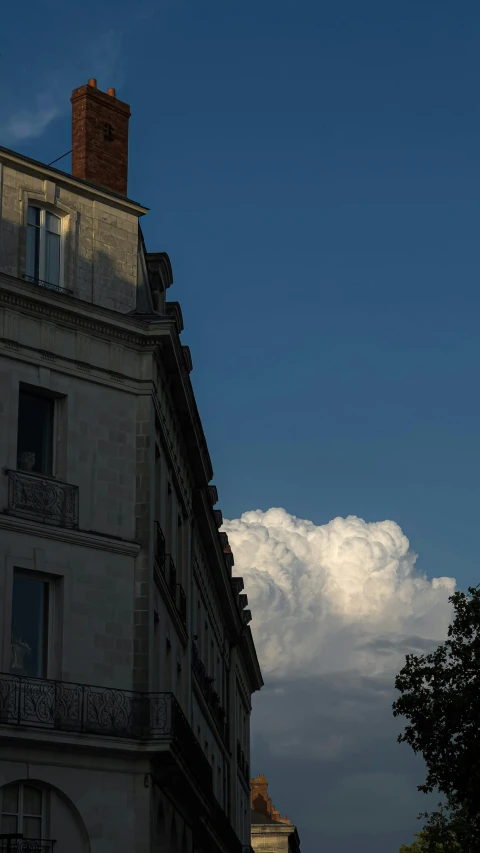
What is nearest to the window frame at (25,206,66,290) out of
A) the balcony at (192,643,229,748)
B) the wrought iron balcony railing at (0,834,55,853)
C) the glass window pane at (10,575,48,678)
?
the glass window pane at (10,575,48,678)

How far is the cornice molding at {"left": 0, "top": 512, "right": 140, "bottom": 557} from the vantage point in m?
26.7

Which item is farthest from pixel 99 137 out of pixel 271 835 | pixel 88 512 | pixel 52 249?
pixel 271 835

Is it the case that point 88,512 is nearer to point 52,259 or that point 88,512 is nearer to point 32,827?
point 52,259

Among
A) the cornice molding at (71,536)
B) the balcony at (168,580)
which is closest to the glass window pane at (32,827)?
the cornice molding at (71,536)

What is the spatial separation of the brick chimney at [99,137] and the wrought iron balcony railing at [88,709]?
1181 cm

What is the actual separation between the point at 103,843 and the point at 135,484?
24.9ft

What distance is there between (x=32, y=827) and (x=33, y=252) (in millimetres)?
11985

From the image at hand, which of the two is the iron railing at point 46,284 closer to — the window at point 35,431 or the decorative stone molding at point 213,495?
the window at point 35,431

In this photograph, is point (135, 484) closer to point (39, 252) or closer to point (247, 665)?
point (39, 252)

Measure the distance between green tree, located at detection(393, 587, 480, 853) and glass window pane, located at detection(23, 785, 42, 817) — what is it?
1518 centimetres

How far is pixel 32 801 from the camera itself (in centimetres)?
2555

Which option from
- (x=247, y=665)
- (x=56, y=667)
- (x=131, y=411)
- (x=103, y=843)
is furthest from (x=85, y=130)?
(x=247, y=665)

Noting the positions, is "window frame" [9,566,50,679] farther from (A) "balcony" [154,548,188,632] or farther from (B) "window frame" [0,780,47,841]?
(A) "balcony" [154,548,188,632]

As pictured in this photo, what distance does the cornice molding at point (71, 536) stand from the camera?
26.7 metres
